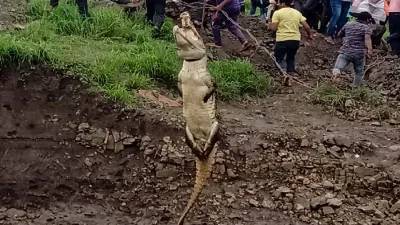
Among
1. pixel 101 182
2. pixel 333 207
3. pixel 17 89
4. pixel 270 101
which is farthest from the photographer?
pixel 270 101

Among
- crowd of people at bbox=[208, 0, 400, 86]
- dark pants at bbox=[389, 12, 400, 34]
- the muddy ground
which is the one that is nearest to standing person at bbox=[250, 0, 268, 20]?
crowd of people at bbox=[208, 0, 400, 86]

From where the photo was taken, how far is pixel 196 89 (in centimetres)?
481

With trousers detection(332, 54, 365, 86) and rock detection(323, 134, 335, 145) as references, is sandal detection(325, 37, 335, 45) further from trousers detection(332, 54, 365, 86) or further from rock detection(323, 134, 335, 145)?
rock detection(323, 134, 335, 145)

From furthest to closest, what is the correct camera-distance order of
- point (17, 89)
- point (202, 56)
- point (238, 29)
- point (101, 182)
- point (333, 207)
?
point (238, 29), point (17, 89), point (101, 182), point (333, 207), point (202, 56)

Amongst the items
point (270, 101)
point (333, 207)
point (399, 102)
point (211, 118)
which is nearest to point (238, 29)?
point (270, 101)

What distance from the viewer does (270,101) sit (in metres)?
8.04

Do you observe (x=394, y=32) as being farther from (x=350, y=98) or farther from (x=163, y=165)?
(x=163, y=165)

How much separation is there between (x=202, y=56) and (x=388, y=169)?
2563mm

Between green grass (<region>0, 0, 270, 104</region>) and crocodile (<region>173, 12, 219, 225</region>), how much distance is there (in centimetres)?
216

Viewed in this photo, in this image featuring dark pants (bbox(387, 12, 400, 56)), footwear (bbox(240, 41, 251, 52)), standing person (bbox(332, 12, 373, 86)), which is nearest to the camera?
standing person (bbox(332, 12, 373, 86))

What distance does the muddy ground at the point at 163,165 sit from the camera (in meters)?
6.29

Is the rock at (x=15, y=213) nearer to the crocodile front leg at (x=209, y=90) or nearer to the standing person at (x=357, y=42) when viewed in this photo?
the crocodile front leg at (x=209, y=90)

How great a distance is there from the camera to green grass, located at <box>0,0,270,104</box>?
289 inches

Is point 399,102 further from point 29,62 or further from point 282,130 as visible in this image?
point 29,62
